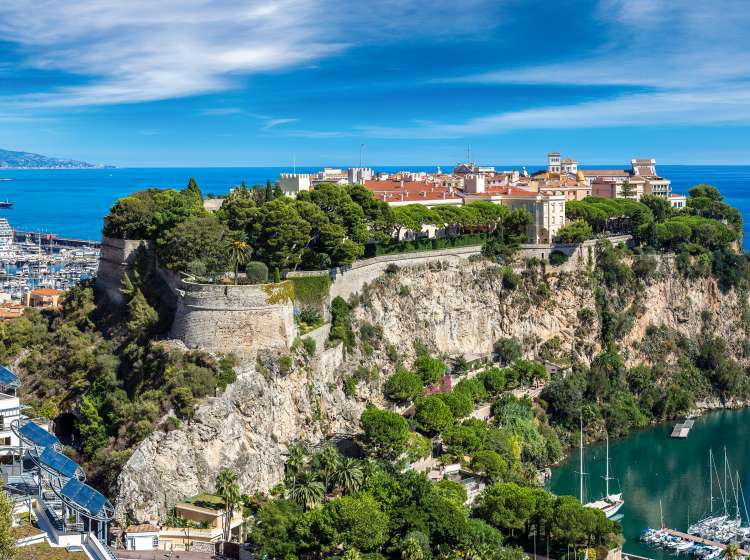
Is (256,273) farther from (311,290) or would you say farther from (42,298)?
(42,298)

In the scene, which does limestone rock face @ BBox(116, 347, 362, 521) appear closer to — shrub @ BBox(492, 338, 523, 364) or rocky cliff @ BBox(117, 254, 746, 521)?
rocky cliff @ BBox(117, 254, 746, 521)

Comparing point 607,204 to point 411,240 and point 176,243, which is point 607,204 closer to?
point 411,240

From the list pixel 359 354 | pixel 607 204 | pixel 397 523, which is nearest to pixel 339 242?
pixel 359 354

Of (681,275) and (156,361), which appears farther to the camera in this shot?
(681,275)

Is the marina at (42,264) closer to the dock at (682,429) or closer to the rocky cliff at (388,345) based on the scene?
the rocky cliff at (388,345)

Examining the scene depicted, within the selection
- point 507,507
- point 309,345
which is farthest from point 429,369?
point 507,507
